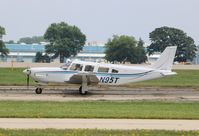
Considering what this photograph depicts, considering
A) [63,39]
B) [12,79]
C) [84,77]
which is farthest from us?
[63,39]

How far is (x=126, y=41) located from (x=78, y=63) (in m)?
92.8

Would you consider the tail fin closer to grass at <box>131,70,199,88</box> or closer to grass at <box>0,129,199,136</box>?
grass at <box>131,70,199,88</box>

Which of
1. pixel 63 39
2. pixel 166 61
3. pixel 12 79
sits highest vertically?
pixel 63 39

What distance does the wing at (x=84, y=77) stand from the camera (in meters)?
31.6

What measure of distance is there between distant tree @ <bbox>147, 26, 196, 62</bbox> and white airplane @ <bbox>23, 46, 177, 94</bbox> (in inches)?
3858

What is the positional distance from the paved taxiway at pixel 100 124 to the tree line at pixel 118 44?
3984 inches

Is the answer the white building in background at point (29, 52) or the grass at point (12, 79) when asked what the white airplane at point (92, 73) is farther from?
the white building in background at point (29, 52)

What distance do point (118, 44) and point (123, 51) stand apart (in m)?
2.13

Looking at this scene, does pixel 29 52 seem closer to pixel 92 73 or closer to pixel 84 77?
pixel 92 73

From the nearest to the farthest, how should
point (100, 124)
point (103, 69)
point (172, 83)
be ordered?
point (100, 124)
point (103, 69)
point (172, 83)

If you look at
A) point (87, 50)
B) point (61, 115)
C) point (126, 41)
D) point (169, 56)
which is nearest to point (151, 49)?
point (126, 41)

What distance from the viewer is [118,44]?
124m

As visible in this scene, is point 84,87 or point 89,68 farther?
point 89,68

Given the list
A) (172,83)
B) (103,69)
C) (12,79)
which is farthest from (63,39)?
(103,69)
